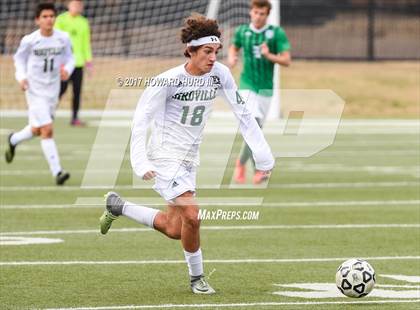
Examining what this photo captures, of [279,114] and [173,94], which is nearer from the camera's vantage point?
[173,94]

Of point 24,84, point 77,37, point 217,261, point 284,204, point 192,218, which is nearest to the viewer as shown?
point 192,218

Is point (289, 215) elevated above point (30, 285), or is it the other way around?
point (30, 285)

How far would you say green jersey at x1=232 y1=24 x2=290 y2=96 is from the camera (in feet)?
48.3

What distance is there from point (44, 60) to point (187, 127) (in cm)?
660

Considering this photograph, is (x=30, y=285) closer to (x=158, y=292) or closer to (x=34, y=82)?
(x=158, y=292)

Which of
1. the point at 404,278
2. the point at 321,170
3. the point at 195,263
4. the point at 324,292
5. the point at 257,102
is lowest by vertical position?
the point at 321,170

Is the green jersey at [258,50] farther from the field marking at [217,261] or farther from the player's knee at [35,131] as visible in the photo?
the field marking at [217,261]

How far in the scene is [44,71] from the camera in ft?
48.2

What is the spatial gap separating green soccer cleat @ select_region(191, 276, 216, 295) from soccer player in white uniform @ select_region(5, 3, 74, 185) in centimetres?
626

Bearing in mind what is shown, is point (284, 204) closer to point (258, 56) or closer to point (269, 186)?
point (269, 186)

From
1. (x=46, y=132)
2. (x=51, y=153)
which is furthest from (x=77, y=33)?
(x=51, y=153)

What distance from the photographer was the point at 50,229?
441 inches

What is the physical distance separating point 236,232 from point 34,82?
440 cm

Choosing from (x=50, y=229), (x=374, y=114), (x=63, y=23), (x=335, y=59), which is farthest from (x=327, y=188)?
(x=335, y=59)
